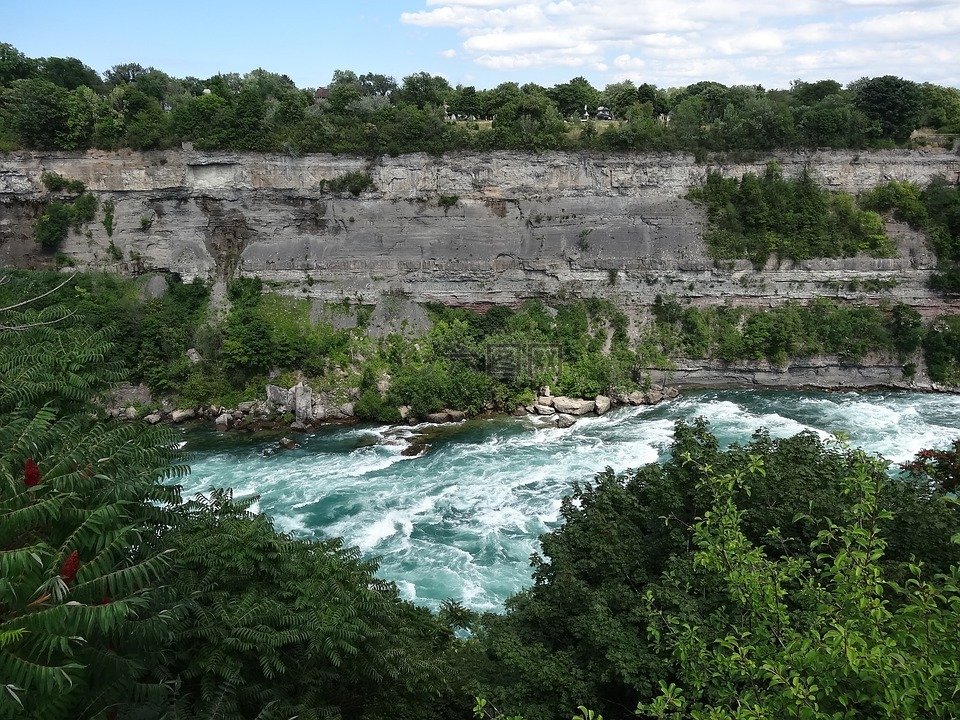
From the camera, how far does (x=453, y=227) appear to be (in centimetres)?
3206

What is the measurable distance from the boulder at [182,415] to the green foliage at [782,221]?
26.6m

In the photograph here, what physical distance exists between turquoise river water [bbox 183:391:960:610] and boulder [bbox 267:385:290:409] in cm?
208

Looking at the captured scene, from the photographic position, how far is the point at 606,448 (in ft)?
78.4

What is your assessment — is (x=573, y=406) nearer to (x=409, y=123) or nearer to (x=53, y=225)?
(x=409, y=123)

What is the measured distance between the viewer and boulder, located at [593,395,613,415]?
27547 millimetres

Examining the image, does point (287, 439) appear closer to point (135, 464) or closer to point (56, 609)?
point (135, 464)

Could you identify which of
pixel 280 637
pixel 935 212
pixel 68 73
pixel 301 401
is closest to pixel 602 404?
pixel 301 401

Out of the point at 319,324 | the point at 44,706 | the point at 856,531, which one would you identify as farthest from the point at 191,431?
the point at 856,531

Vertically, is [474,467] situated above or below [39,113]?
below

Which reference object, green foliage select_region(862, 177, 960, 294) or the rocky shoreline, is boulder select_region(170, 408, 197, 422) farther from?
green foliage select_region(862, 177, 960, 294)

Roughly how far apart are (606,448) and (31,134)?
31517mm

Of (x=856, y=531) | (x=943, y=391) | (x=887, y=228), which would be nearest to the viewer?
(x=856, y=531)

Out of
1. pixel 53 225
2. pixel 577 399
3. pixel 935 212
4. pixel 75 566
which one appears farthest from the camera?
pixel 935 212

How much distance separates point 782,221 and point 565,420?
1605 centimetres
